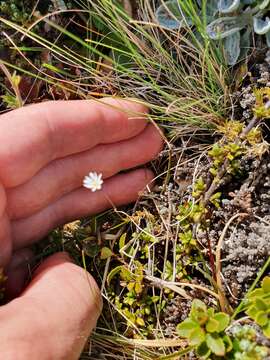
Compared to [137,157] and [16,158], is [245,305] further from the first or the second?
[16,158]

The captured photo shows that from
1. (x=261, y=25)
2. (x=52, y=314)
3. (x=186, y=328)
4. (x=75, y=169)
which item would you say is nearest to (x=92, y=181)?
(x=75, y=169)

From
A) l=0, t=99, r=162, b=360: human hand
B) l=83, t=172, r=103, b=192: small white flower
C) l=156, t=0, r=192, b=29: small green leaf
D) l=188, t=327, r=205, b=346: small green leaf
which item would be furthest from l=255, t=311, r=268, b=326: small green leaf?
l=156, t=0, r=192, b=29: small green leaf

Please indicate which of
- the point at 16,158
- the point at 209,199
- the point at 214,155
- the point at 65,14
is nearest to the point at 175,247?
the point at 209,199

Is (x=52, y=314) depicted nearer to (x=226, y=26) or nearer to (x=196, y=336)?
(x=196, y=336)

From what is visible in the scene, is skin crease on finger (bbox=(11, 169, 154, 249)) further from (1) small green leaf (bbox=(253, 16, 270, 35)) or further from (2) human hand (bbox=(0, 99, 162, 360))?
(1) small green leaf (bbox=(253, 16, 270, 35))

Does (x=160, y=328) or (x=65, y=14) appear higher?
(x=65, y=14)
